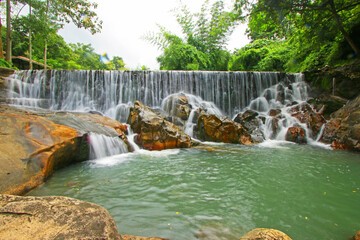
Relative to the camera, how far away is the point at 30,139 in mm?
3904

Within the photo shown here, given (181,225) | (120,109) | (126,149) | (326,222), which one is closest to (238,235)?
(181,225)

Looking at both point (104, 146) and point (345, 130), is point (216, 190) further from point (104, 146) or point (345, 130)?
point (345, 130)

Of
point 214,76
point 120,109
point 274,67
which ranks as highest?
point 274,67

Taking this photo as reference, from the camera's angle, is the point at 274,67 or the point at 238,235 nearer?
the point at 238,235

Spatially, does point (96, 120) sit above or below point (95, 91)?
below

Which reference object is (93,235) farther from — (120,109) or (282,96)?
(282,96)

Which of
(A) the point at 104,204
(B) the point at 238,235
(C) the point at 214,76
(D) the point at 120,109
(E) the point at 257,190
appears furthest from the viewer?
(C) the point at 214,76

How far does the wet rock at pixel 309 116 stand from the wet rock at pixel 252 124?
196cm

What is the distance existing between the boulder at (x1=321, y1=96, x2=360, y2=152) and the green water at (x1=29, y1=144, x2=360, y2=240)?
5.62ft

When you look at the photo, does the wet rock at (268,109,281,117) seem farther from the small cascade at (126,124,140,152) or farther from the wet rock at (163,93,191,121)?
the small cascade at (126,124,140,152)

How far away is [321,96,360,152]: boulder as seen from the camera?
664 cm

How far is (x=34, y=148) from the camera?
3.71 metres

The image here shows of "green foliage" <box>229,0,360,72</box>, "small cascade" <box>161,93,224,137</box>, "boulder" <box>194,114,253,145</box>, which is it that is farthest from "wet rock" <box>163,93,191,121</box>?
"green foliage" <box>229,0,360,72</box>

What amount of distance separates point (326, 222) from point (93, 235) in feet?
9.08
